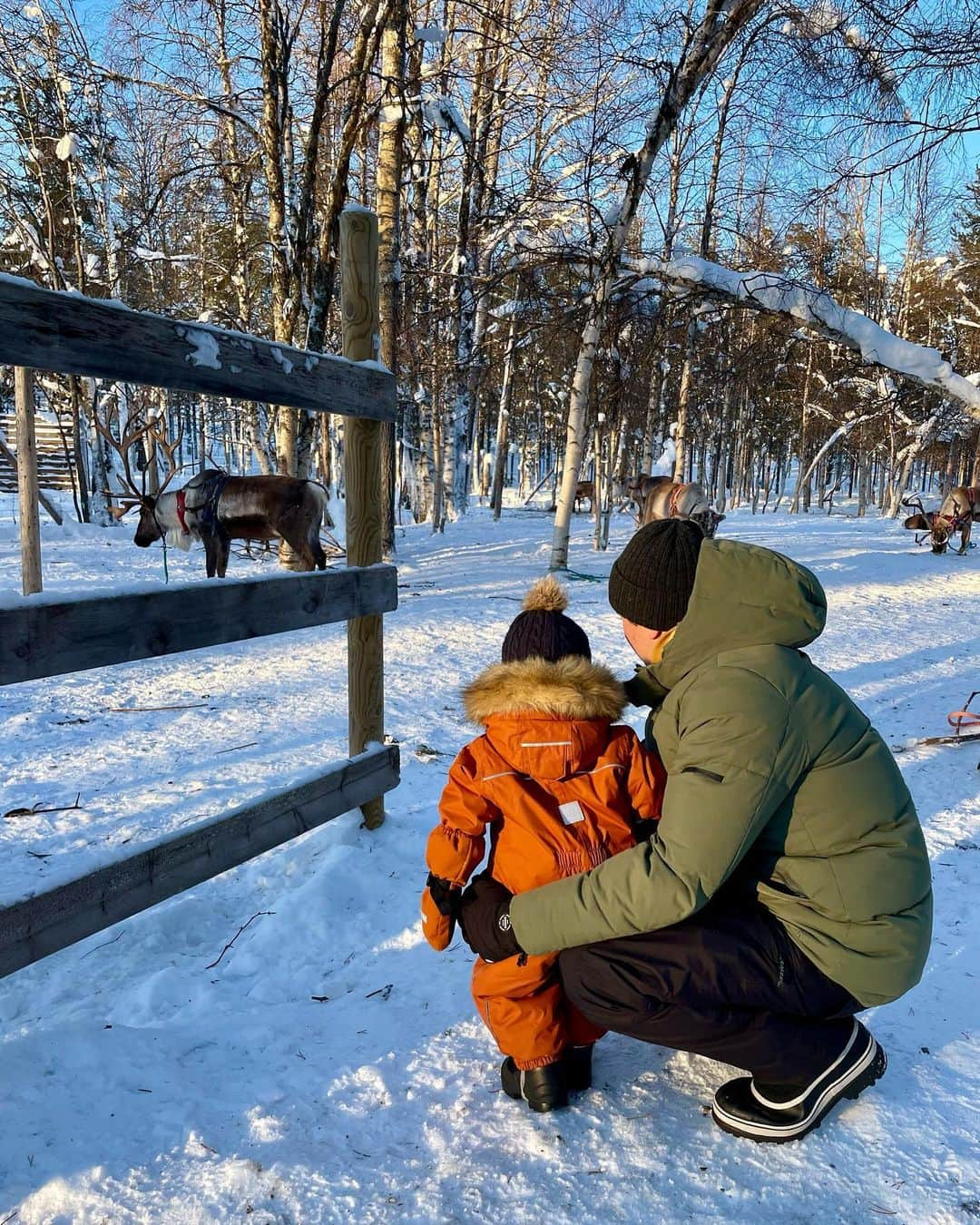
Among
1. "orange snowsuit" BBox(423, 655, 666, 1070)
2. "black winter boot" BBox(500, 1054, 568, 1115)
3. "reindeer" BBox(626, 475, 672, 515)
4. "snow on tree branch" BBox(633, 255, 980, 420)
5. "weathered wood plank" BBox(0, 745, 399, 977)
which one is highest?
"snow on tree branch" BBox(633, 255, 980, 420)

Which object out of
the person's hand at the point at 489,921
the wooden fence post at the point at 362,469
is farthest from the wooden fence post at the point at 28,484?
the person's hand at the point at 489,921

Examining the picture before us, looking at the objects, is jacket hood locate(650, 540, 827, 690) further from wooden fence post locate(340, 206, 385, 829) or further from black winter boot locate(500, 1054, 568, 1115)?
wooden fence post locate(340, 206, 385, 829)

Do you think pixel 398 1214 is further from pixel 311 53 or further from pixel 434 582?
pixel 311 53

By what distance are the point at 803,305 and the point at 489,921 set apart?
9.98 metres

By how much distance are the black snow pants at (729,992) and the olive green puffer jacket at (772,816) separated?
6 cm

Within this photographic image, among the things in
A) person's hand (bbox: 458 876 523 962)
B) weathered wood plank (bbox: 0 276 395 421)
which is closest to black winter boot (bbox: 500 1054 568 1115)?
person's hand (bbox: 458 876 523 962)

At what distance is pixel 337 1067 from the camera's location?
192 centimetres

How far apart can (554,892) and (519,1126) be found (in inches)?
23.0

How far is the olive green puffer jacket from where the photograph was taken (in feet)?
4.87

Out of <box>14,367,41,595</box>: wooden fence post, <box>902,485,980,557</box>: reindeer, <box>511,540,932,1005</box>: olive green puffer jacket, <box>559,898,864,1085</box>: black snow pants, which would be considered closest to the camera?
<box>511,540,932,1005</box>: olive green puffer jacket

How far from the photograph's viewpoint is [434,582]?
966cm

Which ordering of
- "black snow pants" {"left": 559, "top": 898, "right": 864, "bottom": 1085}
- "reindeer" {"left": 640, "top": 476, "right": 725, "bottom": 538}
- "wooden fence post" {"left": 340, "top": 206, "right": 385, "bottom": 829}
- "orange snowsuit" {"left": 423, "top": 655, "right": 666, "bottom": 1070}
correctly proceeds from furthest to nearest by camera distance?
"reindeer" {"left": 640, "top": 476, "right": 725, "bottom": 538} → "wooden fence post" {"left": 340, "top": 206, "right": 385, "bottom": 829} → "orange snowsuit" {"left": 423, "top": 655, "right": 666, "bottom": 1070} → "black snow pants" {"left": 559, "top": 898, "right": 864, "bottom": 1085}

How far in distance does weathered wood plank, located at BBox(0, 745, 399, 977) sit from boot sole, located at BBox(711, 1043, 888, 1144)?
155cm

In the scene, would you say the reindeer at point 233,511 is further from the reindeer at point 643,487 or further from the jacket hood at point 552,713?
the jacket hood at point 552,713
